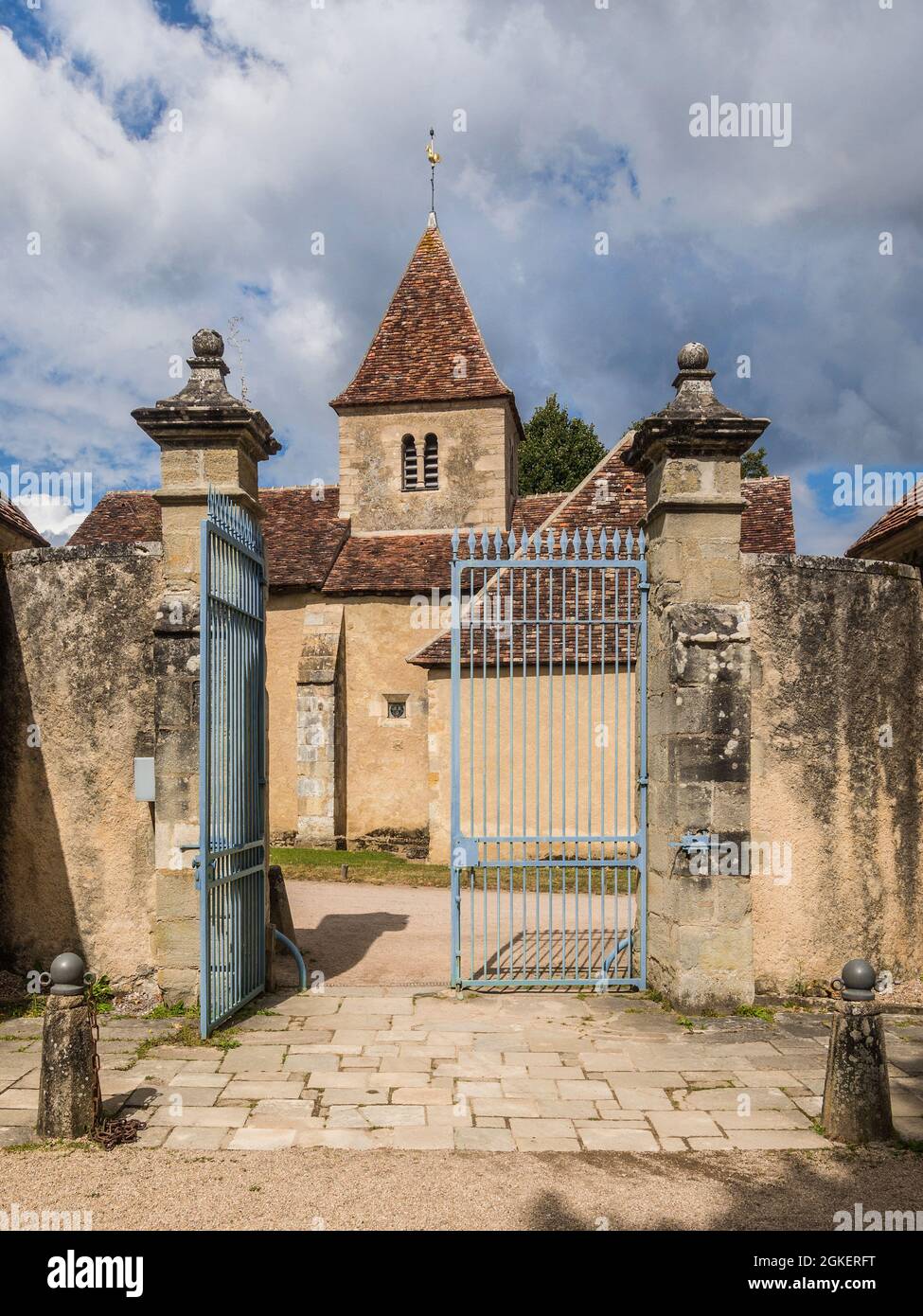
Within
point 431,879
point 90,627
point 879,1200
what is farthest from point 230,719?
point 431,879

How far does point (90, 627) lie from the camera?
6.68 meters

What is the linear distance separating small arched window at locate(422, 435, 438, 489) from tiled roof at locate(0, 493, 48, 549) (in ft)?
28.5

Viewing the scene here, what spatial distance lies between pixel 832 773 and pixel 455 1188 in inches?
157

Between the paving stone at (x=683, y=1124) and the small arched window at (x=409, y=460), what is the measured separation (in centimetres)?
1741

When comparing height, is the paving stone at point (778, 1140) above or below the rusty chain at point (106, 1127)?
below

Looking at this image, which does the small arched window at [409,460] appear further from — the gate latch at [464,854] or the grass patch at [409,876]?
the gate latch at [464,854]

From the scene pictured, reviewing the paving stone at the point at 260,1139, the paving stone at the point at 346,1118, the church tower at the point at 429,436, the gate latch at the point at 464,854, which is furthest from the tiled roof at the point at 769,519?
the paving stone at the point at 260,1139

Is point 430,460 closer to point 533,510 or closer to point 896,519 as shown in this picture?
point 533,510

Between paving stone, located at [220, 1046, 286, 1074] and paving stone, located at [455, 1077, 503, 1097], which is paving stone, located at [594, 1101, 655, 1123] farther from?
paving stone, located at [220, 1046, 286, 1074]

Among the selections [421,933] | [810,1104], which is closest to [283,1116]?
[810,1104]

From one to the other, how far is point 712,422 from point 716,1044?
382 cm

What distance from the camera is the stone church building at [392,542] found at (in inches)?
703

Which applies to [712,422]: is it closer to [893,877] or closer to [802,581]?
[802,581]

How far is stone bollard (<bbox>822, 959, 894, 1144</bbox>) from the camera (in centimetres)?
448
